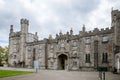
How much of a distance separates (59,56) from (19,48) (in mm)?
16760

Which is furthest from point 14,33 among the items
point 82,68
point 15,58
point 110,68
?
point 110,68

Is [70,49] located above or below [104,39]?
below

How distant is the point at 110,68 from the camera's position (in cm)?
4338

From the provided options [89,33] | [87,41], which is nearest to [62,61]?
[87,41]

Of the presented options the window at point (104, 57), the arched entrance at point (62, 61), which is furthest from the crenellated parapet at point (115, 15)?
the arched entrance at point (62, 61)

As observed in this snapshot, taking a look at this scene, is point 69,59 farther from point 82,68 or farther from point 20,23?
point 20,23

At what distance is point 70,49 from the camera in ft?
172

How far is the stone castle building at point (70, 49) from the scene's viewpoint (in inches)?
1745

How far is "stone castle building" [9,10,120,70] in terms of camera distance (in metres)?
44.3

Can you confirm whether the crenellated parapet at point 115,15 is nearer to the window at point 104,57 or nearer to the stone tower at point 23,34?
the window at point 104,57

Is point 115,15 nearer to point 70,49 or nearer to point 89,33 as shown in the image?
point 89,33

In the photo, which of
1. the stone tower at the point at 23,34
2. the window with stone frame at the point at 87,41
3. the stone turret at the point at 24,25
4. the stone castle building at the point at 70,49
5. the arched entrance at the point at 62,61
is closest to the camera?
the stone castle building at the point at 70,49

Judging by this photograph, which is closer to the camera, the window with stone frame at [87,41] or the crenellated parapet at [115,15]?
the crenellated parapet at [115,15]

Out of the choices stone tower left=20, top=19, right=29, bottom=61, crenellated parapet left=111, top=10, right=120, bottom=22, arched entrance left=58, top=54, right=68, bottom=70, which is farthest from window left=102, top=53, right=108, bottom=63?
stone tower left=20, top=19, right=29, bottom=61
